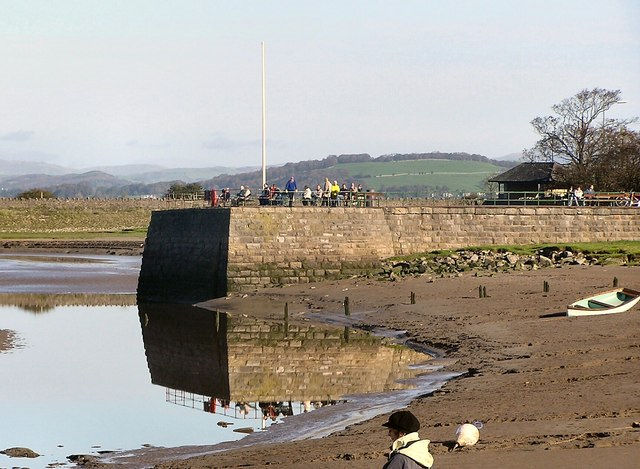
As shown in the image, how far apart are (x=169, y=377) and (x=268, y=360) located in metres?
2.72

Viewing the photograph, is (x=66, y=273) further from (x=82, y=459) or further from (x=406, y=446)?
(x=406, y=446)

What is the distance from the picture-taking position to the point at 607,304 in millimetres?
30859

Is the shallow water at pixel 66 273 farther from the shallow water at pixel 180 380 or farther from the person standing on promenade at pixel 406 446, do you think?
the person standing on promenade at pixel 406 446

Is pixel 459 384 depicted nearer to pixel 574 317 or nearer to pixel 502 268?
pixel 574 317

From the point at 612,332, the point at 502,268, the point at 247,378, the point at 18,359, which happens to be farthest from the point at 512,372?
the point at 502,268

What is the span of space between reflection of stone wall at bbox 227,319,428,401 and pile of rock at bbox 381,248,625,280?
9893mm

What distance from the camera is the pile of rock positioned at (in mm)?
45125

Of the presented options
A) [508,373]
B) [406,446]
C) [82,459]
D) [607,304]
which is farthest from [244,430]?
[607,304]

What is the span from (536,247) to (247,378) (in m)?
25.1

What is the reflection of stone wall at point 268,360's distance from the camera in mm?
26062

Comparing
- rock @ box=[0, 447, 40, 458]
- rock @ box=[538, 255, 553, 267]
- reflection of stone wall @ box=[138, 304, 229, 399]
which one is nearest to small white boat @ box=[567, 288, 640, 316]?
reflection of stone wall @ box=[138, 304, 229, 399]

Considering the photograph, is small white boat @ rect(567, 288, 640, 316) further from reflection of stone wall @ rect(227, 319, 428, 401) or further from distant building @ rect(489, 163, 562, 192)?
distant building @ rect(489, 163, 562, 192)

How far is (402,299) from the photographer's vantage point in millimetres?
39500

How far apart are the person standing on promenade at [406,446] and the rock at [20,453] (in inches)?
395
